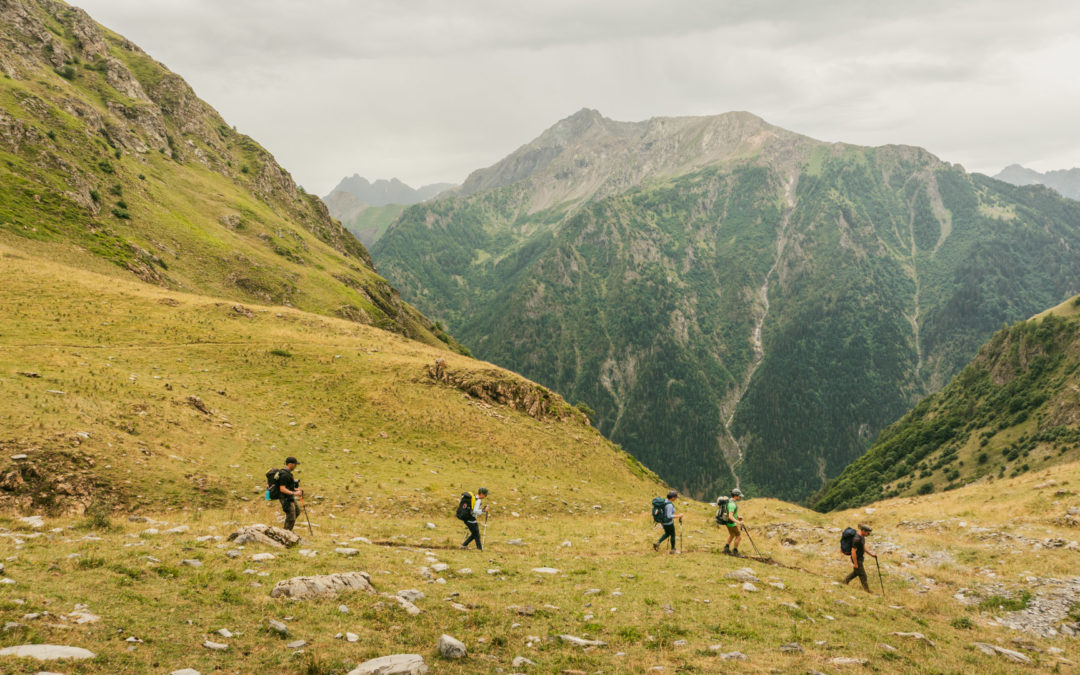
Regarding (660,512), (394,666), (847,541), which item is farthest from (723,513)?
(394,666)

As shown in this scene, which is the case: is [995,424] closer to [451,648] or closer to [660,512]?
[660,512]

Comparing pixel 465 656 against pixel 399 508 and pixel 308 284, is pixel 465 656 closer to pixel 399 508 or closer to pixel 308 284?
pixel 399 508

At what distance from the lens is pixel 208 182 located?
11756 cm

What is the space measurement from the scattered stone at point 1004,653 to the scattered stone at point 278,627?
1871 cm

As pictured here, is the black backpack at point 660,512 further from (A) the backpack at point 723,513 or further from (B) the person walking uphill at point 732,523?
(B) the person walking uphill at point 732,523

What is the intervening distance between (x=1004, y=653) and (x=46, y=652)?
22598 millimetres

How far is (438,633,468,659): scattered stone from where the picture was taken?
11.1 m

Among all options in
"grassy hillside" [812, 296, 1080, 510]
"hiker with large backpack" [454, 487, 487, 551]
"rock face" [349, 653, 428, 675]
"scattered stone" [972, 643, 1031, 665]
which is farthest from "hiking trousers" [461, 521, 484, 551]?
"grassy hillside" [812, 296, 1080, 510]

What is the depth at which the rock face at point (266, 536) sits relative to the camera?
56.3 ft

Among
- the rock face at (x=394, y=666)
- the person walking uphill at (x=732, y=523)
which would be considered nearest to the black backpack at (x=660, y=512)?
the person walking uphill at (x=732, y=523)

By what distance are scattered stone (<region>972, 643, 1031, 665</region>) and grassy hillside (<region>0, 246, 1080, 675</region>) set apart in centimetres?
41

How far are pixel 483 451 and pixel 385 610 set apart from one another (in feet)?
91.4

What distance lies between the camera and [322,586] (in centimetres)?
1359

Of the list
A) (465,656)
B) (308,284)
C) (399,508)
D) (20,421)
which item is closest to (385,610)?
(465,656)
